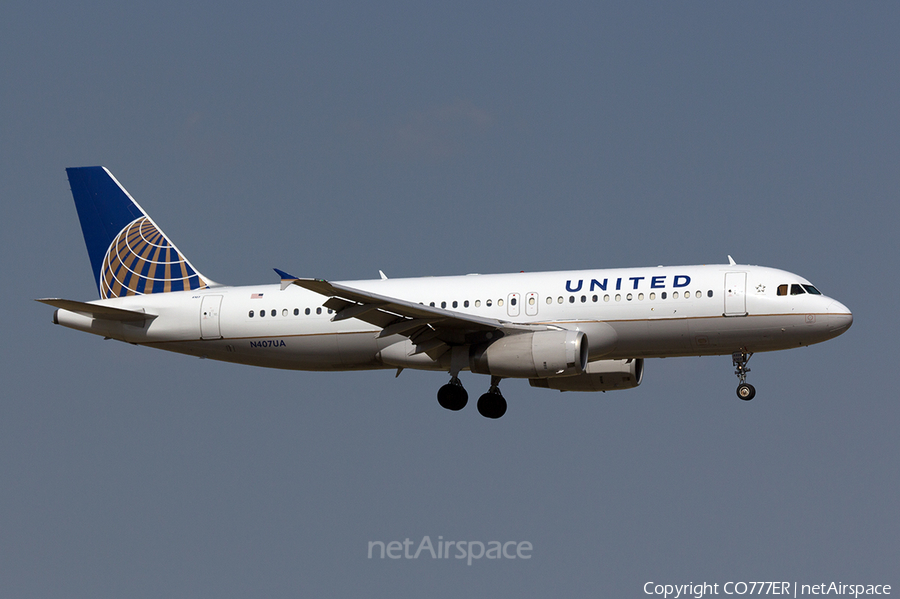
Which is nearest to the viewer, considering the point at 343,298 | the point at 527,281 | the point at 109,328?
the point at 343,298

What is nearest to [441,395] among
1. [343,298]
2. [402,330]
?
[402,330]

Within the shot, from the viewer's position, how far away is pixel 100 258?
1679 inches

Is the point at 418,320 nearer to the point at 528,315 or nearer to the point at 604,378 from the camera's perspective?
the point at 528,315

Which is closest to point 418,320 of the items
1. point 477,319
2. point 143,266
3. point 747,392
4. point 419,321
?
point 419,321

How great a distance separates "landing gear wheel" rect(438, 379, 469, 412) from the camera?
123ft

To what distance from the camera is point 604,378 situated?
1565 inches

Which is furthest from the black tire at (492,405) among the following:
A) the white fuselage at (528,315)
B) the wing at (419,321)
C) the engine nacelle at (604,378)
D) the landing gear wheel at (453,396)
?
the wing at (419,321)

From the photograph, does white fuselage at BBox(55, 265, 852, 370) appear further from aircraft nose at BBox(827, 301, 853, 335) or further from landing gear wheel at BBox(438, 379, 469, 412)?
landing gear wheel at BBox(438, 379, 469, 412)

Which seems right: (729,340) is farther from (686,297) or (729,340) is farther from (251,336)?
(251,336)

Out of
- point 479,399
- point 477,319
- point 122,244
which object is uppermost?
point 122,244

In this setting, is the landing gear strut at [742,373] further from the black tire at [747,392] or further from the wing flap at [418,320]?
the wing flap at [418,320]

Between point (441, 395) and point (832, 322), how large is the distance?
1206cm

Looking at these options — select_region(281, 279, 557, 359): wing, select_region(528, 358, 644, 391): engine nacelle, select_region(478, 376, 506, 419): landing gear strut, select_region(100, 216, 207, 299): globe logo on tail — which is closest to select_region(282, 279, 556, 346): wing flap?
select_region(281, 279, 557, 359): wing

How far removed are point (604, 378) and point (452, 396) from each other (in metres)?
5.58
